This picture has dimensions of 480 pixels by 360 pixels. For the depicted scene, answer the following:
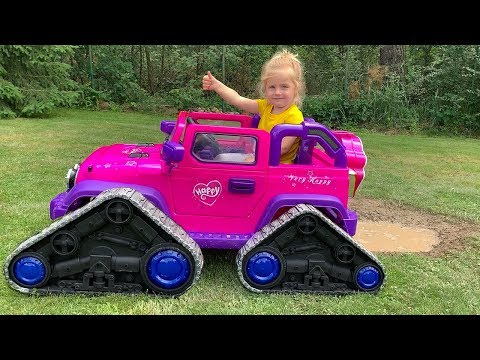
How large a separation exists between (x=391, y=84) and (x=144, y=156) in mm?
11277

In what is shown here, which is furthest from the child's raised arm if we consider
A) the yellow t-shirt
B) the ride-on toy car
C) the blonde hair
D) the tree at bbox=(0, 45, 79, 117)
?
the tree at bbox=(0, 45, 79, 117)

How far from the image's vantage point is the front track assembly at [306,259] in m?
3.96

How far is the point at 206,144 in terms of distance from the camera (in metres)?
4.18

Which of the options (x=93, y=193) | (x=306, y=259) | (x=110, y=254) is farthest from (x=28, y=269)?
(x=306, y=259)

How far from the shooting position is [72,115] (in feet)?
45.1

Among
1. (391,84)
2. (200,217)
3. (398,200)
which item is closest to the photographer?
(200,217)

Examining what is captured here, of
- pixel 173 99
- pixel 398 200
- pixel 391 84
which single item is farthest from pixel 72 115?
pixel 398 200

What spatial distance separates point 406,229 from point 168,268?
327cm

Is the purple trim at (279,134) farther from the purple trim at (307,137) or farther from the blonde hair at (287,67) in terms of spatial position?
the blonde hair at (287,67)

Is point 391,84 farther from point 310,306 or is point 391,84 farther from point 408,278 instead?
point 310,306

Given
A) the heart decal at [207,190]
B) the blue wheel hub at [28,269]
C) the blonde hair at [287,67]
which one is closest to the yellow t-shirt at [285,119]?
the blonde hair at [287,67]

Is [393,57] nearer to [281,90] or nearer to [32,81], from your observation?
[32,81]

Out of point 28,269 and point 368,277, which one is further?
point 368,277

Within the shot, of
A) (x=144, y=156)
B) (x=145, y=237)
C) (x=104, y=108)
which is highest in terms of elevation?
(x=144, y=156)
